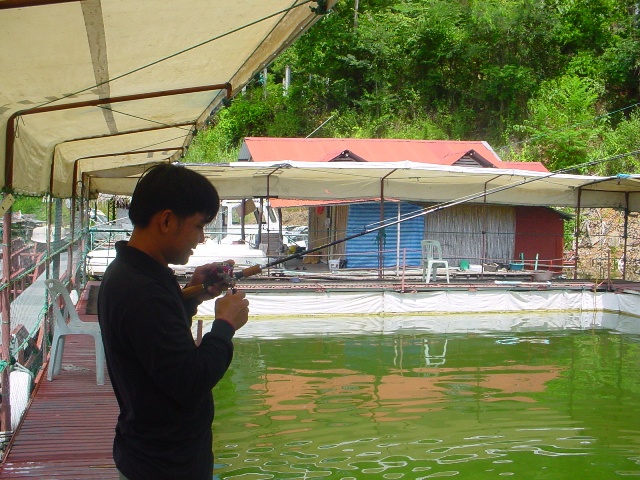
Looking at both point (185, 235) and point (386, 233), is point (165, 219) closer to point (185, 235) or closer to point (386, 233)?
point (185, 235)

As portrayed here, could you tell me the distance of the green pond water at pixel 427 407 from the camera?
20.2ft

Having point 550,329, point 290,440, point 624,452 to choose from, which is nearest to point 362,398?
point 290,440

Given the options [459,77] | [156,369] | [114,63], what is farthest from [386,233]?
[459,77]

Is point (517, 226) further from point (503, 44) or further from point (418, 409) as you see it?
point (503, 44)

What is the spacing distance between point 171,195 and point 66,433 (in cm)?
334

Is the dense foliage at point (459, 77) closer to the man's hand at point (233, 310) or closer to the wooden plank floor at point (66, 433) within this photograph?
the wooden plank floor at point (66, 433)

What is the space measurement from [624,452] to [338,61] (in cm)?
2796

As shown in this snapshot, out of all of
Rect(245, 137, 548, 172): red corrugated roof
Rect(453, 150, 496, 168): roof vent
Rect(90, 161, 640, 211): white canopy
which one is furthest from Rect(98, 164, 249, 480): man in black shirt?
Rect(453, 150, 496, 168): roof vent

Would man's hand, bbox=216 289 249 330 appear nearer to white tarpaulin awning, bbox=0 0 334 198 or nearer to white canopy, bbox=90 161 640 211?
white tarpaulin awning, bbox=0 0 334 198

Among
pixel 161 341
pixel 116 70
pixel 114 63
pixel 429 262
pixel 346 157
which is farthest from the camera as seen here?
pixel 346 157

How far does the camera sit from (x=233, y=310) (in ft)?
6.35

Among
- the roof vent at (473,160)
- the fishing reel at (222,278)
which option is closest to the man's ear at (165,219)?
the fishing reel at (222,278)

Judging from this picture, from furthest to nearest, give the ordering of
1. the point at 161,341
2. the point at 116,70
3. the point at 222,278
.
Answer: the point at 116,70, the point at 222,278, the point at 161,341

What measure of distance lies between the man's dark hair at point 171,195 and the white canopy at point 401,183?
443 inches
